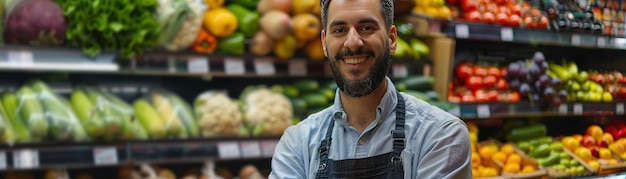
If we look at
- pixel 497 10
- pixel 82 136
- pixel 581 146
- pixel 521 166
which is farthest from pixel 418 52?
pixel 82 136

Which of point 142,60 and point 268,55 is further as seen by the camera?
point 268,55

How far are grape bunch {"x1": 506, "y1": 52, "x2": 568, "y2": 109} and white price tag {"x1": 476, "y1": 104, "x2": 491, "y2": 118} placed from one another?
0.42 metres

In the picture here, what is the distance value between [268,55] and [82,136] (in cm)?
102

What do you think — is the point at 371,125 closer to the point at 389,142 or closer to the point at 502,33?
the point at 389,142

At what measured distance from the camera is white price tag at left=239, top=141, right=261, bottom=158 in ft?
10.3

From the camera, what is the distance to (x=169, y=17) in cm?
304

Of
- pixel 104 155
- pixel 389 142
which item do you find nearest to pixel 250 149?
pixel 104 155

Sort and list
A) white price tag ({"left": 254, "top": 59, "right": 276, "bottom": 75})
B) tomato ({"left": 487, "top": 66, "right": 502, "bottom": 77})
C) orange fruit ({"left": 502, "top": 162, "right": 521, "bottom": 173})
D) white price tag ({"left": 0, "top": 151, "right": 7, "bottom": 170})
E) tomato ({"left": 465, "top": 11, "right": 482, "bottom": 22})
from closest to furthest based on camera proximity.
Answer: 1. white price tag ({"left": 0, "top": 151, "right": 7, "bottom": 170})
2. white price tag ({"left": 254, "top": 59, "right": 276, "bottom": 75})
3. orange fruit ({"left": 502, "top": 162, "right": 521, "bottom": 173})
4. tomato ({"left": 465, "top": 11, "right": 482, "bottom": 22})
5. tomato ({"left": 487, "top": 66, "right": 502, "bottom": 77})

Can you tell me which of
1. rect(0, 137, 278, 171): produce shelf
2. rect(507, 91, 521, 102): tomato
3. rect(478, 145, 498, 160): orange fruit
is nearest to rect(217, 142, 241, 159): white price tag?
rect(0, 137, 278, 171): produce shelf

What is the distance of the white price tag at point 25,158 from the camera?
2635 millimetres

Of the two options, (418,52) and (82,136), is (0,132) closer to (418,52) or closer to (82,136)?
(82,136)

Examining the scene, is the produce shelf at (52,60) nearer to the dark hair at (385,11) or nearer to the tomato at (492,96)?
the dark hair at (385,11)

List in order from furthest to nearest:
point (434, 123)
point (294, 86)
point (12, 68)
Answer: point (294, 86) < point (12, 68) < point (434, 123)

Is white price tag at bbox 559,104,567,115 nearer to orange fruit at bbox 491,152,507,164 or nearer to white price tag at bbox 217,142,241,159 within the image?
orange fruit at bbox 491,152,507,164
